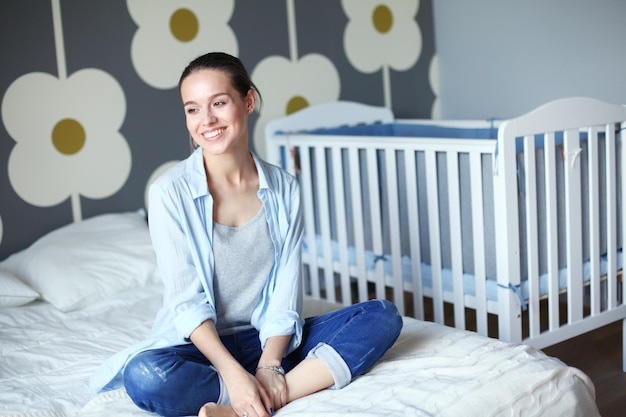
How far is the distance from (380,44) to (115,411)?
2.21m

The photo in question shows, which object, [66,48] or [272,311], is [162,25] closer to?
[66,48]

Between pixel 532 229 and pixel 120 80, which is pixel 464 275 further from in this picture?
pixel 120 80

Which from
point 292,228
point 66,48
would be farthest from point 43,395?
point 66,48

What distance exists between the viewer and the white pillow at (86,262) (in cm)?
219

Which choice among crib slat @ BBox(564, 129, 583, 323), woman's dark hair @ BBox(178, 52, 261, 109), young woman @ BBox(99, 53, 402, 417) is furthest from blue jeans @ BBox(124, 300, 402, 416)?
crib slat @ BBox(564, 129, 583, 323)

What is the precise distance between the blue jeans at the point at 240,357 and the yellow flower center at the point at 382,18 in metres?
1.88

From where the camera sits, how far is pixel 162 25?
2.71 meters

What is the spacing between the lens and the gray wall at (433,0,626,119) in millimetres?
2670

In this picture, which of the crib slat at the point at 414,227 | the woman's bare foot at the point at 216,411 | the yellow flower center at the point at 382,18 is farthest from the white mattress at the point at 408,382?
the yellow flower center at the point at 382,18

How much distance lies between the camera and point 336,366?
1450mm

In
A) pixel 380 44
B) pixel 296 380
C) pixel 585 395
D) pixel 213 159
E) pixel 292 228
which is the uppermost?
pixel 380 44

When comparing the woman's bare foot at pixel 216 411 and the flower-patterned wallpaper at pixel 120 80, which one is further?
the flower-patterned wallpaper at pixel 120 80

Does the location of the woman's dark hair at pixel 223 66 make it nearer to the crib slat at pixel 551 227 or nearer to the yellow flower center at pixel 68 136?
the crib slat at pixel 551 227

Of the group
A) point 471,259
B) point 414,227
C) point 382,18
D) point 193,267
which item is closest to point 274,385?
point 193,267
